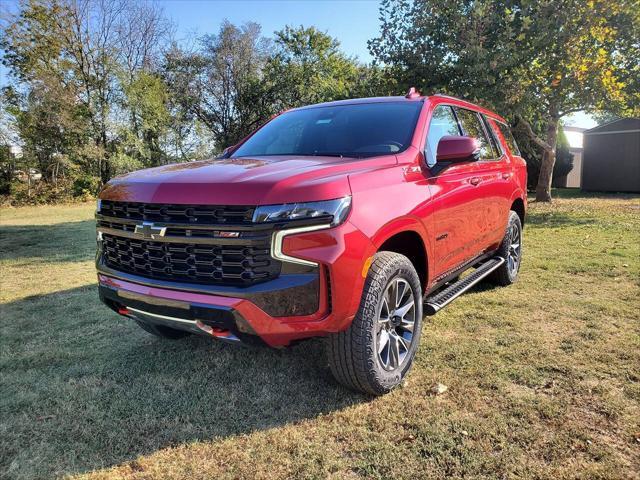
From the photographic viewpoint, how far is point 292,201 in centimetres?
238

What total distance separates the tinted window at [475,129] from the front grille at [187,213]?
2662 millimetres

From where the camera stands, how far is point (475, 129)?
4527 mm

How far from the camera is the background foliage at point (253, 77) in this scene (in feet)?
38.8

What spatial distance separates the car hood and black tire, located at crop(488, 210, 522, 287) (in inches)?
105

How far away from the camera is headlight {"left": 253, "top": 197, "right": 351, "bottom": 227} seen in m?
2.36

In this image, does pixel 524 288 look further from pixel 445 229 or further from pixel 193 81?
pixel 193 81

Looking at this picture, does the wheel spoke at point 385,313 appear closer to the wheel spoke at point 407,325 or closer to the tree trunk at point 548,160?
the wheel spoke at point 407,325

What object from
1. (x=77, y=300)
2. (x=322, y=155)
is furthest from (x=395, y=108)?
(x=77, y=300)

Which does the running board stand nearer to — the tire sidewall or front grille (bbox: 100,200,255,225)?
the tire sidewall

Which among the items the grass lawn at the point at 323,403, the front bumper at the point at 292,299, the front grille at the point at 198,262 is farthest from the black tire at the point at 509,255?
the front grille at the point at 198,262

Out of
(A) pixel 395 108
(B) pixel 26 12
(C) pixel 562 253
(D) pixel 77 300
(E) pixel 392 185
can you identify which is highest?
(B) pixel 26 12

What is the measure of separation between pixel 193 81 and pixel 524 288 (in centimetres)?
2627

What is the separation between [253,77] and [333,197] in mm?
26991

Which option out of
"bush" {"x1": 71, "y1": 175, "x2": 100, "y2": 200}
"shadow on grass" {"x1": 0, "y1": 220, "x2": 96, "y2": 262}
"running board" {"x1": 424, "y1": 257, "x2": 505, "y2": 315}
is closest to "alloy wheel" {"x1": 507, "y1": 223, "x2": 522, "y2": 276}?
"running board" {"x1": 424, "y1": 257, "x2": 505, "y2": 315}
